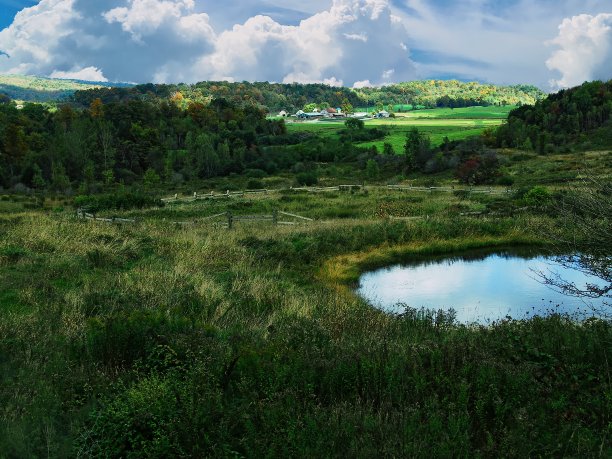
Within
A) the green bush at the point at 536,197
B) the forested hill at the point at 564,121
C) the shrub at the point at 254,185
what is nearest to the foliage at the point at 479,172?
the green bush at the point at 536,197

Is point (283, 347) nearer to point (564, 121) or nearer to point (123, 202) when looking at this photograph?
point (123, 202)

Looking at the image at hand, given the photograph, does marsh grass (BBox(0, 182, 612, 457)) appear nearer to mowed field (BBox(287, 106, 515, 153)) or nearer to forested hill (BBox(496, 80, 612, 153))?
forested hill (BBox(496, 80, 612, 153))

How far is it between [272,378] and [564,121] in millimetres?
95029

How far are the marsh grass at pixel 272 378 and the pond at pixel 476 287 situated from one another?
3.68m

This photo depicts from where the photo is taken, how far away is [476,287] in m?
17.6

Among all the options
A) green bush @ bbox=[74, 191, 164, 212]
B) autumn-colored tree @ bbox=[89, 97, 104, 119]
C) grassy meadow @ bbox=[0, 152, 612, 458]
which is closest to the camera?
grassy meadow @ bbox=[0, 152, 612, 458]

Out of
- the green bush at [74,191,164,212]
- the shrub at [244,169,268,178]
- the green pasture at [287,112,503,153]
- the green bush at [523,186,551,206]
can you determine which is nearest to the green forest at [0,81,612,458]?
the green bush at [523,186,551,206]

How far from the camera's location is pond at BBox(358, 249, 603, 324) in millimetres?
14516

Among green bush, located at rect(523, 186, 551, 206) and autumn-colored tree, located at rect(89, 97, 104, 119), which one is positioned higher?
autumn-colored tree, located at rect(89, 97, 104, 119)

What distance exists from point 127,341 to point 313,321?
310 centimetres

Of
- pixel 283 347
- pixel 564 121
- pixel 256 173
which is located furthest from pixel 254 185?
pixel 564 121

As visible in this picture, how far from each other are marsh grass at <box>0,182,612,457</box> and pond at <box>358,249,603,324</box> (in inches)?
145

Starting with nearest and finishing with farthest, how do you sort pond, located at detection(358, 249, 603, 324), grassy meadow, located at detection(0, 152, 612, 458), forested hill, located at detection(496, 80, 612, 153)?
grassy meadow, located at detection(0, 152, 612, 458), pond, located at detection(358, 249, 603, 324), forested hill, located at detection(496, 80, 612, 153)

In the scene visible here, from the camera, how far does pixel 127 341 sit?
750 cm
